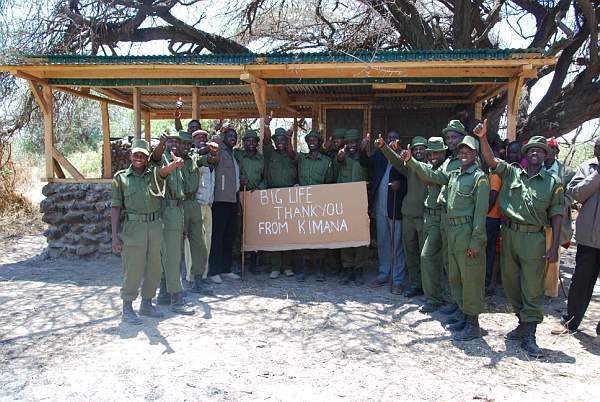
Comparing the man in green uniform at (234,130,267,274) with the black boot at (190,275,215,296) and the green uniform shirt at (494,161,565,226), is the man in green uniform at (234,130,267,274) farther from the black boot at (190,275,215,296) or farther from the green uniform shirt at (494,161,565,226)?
the green uniform shirt at (494,161,565,226)

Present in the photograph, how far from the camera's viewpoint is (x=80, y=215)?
25.5ft

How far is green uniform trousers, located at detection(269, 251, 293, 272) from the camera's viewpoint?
6.98m

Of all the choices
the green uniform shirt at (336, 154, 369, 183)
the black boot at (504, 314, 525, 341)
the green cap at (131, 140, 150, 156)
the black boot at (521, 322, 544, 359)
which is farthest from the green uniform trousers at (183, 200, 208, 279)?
the black boot at (521, 322, 544, 359)

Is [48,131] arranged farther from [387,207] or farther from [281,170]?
[387,207]

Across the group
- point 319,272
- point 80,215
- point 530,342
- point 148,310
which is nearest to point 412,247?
point 319,272

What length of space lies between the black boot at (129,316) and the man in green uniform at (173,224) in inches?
17.2

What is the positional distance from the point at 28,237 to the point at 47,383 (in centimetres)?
717

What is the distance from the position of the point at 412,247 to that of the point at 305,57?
2.79 meters

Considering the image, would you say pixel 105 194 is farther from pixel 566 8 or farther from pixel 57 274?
pixel 566 8

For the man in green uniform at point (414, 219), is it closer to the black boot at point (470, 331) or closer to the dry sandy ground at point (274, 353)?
the dry sandy ground at point (274, 353)

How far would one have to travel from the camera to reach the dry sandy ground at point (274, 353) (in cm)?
356

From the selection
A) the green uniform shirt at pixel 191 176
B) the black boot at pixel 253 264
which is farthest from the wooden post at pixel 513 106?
the green uniform shirt at pixel 191 176

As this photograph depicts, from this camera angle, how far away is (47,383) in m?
3.56

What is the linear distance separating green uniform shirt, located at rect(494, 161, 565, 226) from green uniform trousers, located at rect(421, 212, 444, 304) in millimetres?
887
